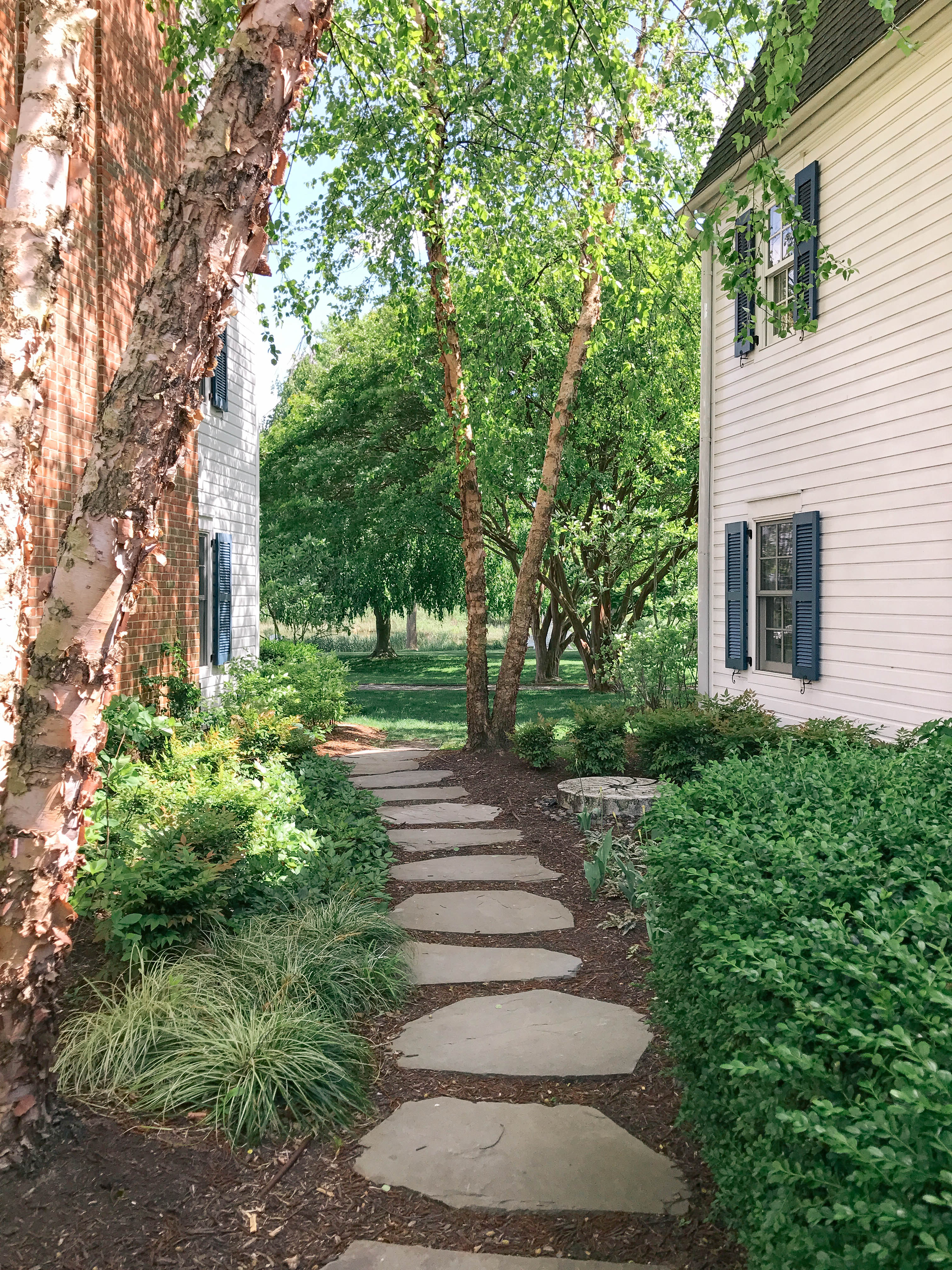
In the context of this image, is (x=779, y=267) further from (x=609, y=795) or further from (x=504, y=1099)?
(x=504, y=1099)

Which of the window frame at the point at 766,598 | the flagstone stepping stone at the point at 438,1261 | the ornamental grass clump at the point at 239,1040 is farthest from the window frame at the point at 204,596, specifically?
the flagstone stepping stone at the point at 438,1261

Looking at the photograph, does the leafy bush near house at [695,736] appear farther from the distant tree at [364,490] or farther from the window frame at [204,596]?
the distant tree at [364,490]

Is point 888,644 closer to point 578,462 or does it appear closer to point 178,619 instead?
point 178,619

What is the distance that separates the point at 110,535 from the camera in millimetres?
2730

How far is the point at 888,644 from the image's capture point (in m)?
7.20

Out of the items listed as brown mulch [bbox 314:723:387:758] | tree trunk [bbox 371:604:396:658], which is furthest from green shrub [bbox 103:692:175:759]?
tree trunk [bbox 371:604:396:658]

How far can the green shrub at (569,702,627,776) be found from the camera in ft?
26.6

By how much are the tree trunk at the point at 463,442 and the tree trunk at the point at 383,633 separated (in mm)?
13971

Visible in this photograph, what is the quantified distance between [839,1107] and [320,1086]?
2185 millimetres

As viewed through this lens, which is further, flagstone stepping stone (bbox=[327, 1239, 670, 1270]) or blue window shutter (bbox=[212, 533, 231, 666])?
blue window shutter (bbox=[212, 533, 231, 666])

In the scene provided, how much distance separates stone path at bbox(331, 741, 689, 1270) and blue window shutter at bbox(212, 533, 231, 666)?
4.96 metres

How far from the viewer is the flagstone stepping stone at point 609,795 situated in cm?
693

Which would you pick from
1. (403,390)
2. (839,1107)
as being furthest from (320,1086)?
(403,390)

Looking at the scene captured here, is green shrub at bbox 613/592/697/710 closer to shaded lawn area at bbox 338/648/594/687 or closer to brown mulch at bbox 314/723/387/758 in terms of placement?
brown mulch at bbox 314/723/387/758
